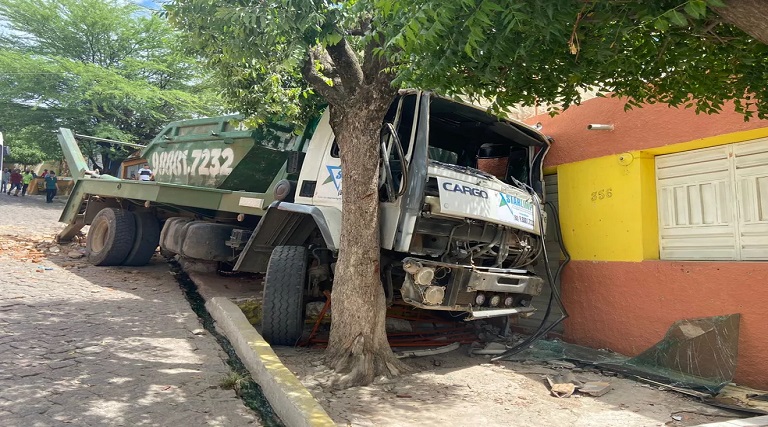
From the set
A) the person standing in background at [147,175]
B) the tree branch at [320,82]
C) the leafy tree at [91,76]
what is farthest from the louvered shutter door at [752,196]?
the leafy tree at [91,76]

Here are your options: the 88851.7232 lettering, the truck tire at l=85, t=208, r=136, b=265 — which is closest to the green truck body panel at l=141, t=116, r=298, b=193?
the 88851.7232 lettering

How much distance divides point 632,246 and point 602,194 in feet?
2.27

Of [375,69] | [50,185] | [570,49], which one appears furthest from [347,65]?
[50,185]

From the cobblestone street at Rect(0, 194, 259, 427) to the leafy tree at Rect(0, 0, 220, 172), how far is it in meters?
11.5

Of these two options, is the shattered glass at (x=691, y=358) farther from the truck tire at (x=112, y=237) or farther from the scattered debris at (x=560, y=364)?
the truck tire at (x=112, y=237)

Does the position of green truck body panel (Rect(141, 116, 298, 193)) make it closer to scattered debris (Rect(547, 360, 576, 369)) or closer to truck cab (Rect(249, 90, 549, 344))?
truck cab (Rect(249, 90, 549, 344))

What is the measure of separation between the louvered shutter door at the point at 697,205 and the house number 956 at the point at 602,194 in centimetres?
49

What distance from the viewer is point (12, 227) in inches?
467

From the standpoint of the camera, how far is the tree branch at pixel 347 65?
170 inches

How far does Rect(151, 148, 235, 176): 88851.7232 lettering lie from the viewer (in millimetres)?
6723

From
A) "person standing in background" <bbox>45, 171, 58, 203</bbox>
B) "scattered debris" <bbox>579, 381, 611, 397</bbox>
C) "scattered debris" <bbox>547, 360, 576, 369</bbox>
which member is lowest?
"scattered debris" <bbox>579, 381, 611, 397</bbox>

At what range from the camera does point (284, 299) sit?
4.65 metres

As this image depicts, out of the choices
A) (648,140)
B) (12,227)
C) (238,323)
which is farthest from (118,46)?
(648,140)

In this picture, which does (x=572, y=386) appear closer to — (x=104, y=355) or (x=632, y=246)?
(x=632, y=246)
